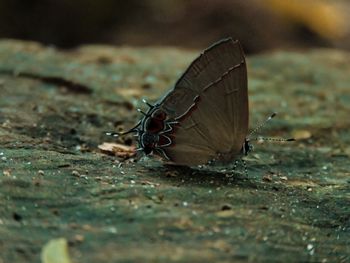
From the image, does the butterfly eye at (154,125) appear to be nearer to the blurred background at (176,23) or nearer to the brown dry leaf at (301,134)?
the brown dry leaf at (301,134)

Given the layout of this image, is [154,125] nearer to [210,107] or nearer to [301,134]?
[210,107]

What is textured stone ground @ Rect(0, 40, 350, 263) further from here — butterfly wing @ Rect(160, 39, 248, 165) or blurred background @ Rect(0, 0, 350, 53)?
blurred background @ Rect(0, 0, 350, 53)

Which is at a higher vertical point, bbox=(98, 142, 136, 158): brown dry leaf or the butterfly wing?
Answer: the butterfly wing

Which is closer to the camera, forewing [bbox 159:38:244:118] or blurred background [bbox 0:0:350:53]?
forewing [bbox 159:38:244:118]

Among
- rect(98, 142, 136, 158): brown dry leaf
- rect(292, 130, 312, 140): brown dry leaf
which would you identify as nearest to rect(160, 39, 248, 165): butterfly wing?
rect(98, 142, 136, 158): brown dry leaf

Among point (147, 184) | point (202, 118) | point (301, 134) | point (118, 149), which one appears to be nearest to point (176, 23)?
point (301, 134)

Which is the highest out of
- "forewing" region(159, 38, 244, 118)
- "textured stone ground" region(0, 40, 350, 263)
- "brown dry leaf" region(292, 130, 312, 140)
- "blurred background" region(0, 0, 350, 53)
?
"blurred background" region(0, 0, 350, 53)

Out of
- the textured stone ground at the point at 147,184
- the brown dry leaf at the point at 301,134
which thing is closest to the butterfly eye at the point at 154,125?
the textured stone ground at the point at 147,184

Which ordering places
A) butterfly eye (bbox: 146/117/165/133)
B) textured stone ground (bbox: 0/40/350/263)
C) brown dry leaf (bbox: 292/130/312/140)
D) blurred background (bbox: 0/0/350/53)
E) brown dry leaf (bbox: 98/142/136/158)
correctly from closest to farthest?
textured stone ground (bbox: 0/40/350/263) < butterfly eye (bbox: 146/117/165/133) < brown dry leaf (bbox: 98/142/136/158) < brown dry leaf (bbox: 292/130/312/140) < blurred background (bbox: 0/0/350/53)
